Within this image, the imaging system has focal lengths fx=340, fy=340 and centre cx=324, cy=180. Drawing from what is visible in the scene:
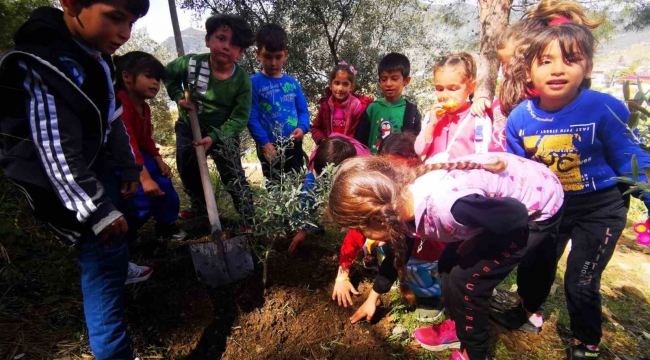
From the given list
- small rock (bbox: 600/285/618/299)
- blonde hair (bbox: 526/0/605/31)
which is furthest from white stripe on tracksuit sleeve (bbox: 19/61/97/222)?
small rock (bbox: 600/285/618/299)

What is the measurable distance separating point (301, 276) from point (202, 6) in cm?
541

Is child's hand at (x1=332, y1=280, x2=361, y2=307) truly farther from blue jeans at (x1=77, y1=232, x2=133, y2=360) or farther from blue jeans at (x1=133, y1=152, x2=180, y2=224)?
blue jeans at (x1=133, y1=152, x2=180, y2=224)

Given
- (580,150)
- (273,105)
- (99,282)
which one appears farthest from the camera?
(273,105)

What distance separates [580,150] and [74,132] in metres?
2.49

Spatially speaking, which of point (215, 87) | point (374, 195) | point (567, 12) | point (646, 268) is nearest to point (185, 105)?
point (215, 87)

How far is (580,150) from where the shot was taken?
1.86 m

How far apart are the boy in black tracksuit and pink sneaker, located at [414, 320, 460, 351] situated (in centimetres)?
164

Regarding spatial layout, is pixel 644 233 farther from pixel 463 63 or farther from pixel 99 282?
pixel 99 282

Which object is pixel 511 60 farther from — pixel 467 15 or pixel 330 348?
pixel 467 15

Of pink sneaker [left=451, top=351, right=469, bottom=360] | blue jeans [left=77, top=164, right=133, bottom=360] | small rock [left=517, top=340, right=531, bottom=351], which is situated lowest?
small rock [left=517, top=340, right=531, bottom=351]

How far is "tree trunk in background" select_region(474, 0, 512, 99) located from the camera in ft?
22.0

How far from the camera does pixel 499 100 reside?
2.42 meters

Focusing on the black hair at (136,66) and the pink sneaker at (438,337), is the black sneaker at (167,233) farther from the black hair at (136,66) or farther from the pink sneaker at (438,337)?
the pink sneaker at (438,337)

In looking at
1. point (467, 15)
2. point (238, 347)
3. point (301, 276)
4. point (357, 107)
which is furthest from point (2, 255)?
point (467, 15)
